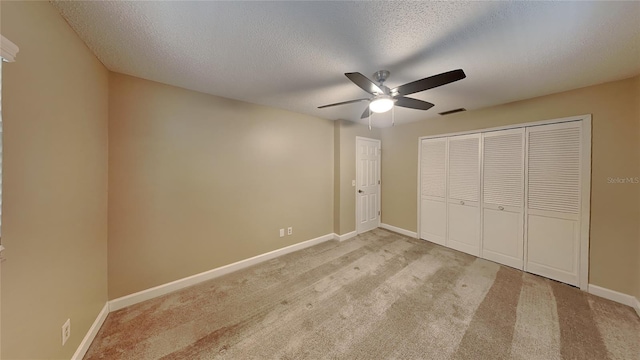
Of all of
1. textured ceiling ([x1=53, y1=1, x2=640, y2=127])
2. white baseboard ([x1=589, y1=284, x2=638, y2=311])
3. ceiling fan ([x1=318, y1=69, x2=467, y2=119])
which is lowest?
white baseboard ([x1=589, y1=284, x2=638, y2=311])

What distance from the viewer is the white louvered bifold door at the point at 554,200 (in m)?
2.35

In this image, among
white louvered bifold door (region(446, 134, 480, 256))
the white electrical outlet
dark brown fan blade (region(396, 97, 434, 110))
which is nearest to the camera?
the white electrical outlet

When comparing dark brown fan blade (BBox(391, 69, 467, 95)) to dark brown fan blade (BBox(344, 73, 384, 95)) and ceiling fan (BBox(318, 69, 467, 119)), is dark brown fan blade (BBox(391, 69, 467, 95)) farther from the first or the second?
dark brown fan blade (BBox(344, 73, 384, 95))

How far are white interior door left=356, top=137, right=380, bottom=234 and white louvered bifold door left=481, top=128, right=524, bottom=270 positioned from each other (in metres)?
1.88

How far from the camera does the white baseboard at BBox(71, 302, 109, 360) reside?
143 centimetres

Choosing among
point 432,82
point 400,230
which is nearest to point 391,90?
point 432,82

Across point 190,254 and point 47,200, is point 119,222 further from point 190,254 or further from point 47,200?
point 47,200

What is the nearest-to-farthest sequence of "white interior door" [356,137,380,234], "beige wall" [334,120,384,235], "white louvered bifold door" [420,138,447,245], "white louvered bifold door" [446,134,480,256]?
"white louvered bifold door" [446,134,480,256] < "white louvered bifold door" [420,138,447,245] < "beige wall" [334,120,384,235] < "white interior door" [356,137,380,234]

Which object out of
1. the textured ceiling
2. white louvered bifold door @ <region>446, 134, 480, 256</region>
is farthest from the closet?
the textured ceiling

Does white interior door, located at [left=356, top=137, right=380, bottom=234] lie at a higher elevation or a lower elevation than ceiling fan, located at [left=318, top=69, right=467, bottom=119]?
lower

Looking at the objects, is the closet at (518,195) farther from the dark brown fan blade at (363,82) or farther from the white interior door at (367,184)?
the dark brown fan blade at (363,82)

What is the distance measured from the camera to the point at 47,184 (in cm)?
117

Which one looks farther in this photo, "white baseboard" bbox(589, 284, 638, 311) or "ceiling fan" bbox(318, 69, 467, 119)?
"white baseboard" bbox(589, 284, 638, 311)

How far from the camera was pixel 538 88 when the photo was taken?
7.50 ft
